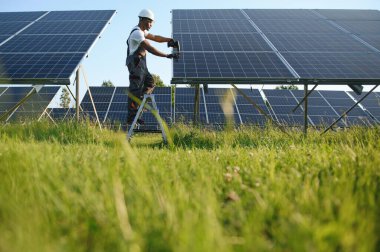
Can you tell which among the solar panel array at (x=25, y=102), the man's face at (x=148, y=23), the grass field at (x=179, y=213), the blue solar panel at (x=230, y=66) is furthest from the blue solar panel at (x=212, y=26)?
the grass field at (x=179, y=213)

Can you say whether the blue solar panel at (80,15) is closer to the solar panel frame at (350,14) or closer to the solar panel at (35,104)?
the solar panel at (35,104)

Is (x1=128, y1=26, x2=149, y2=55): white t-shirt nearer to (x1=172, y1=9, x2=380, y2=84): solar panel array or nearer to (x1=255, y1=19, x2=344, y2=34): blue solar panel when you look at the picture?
(x1=172, y1=9, x2=380, y2=84): solar panel array

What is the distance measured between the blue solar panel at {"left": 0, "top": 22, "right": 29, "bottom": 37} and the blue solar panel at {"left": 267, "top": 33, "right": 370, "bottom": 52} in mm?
7845

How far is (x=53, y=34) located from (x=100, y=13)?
2.48 meters

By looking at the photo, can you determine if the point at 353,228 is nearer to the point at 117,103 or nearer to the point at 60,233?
the point at 60,233

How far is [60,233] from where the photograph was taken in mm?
1129

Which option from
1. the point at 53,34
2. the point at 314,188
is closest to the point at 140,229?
the point at 314,188

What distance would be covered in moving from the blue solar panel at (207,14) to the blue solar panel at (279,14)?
526mm

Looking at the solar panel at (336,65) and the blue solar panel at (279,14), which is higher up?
the blue solar panel at (279,14)

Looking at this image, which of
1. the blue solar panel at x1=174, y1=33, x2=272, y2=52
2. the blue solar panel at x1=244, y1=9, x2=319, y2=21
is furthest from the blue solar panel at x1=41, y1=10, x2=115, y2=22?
the blue solar panel at x1=244, y1=9, x2=319, y2=21

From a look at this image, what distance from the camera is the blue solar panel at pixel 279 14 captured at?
11570 mm

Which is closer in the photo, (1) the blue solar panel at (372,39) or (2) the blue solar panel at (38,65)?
(2) the blue solar panel at (38,65)

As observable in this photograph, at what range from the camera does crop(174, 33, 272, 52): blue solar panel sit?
26.0 ft

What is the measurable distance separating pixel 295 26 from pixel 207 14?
344 cm
